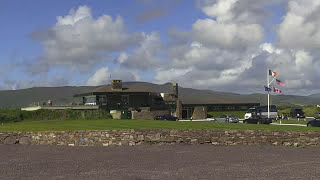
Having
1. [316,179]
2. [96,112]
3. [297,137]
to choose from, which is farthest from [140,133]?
[96,112]

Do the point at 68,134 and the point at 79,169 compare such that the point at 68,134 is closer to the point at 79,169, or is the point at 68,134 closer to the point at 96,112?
the point at 79,169

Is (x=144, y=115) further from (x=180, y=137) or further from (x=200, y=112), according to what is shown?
(x=180, y=137)

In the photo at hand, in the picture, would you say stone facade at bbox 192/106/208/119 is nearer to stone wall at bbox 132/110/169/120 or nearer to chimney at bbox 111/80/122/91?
stone wall at bbox 132/110/169/120

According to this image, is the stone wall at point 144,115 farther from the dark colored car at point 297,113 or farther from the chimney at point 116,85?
the dark colored car at point 297,113

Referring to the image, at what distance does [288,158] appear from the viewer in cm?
2395

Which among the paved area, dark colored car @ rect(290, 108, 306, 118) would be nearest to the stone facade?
dark colored car @ rect(290, 108, 306, 118)

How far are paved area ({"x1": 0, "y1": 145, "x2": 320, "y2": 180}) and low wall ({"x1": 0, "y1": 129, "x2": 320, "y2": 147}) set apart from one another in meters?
0.95

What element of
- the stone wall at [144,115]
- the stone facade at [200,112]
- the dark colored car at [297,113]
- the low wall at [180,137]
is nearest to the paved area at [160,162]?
the low wall at [180,137]

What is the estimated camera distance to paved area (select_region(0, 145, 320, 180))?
59.6 ft

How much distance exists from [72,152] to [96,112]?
38.1 m

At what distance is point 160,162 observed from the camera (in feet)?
73.5

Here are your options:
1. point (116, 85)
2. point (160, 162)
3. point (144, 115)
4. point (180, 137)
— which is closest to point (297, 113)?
point (144, 115)

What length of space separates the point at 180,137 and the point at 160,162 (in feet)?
29.0

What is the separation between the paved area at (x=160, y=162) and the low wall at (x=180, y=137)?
952 millimetres
